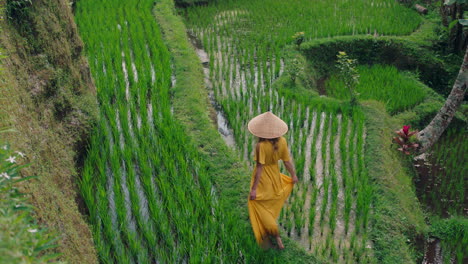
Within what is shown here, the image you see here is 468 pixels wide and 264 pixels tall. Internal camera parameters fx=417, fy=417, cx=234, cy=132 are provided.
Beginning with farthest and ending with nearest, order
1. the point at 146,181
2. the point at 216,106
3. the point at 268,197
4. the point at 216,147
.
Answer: the point at 216,106
the point at 216,147
the point at 146,181
the point at 268,197

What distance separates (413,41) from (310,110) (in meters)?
3.27

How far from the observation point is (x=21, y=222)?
5.18ft

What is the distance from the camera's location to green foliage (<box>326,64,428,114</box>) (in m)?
5.84

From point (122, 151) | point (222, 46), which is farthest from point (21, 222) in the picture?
point (222, 46)

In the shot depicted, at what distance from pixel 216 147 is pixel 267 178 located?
4.31ft

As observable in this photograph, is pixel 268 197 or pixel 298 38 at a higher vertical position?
pixel 298 38

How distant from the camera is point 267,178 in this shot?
318 cm

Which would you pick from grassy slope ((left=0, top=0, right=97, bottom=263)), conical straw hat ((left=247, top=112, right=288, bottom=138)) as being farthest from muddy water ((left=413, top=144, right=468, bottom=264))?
grassy slope ((left=0, top=0, right=97, bottom=263))

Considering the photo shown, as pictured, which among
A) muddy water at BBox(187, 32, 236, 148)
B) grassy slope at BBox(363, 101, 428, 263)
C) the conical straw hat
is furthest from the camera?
muddy water at BBox(187, 32, 236, 148)

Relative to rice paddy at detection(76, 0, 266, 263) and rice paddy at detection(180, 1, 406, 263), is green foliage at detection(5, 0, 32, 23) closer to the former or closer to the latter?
rice paddy at detection(76, 0, 266, 263)

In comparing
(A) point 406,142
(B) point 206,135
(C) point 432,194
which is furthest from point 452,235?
(B) point 206,135

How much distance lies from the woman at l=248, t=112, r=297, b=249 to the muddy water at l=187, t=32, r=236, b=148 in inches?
59.1

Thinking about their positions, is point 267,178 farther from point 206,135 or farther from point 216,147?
point 206,135

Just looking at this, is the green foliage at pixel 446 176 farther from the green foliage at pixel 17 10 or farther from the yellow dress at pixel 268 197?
the green foliage at pixel 17 10
